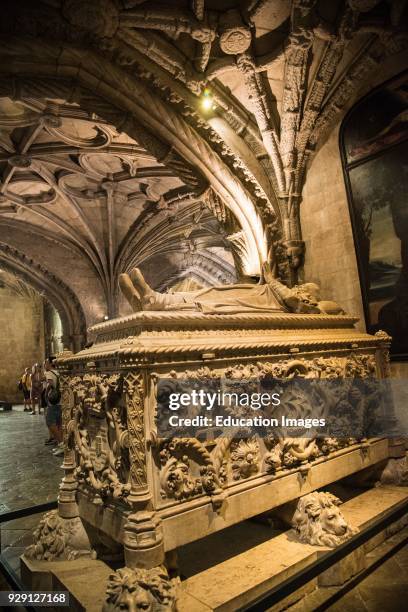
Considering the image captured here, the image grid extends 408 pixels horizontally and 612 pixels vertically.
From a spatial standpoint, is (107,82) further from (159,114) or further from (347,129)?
(347,129)

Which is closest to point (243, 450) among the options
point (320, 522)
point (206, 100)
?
point (320, 522)

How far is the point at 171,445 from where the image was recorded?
6.22 feet

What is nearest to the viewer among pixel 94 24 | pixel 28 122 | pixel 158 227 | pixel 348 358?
pixel 348 358

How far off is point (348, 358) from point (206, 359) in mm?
1432

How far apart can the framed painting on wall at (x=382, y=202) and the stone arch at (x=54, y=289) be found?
324 inches

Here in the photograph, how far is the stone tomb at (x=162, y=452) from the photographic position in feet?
5.98

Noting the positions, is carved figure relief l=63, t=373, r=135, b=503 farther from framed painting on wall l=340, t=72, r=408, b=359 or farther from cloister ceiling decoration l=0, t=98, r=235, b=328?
cloister ceiling decoration l=0, t=98, r=235, b=328

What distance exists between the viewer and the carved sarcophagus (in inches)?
72.1

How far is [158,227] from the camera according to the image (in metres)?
10.3

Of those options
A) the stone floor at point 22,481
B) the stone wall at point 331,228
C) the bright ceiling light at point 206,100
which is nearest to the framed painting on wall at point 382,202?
the stone wall at point 331,228

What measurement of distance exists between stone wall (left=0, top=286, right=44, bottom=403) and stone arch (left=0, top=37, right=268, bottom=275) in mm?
13324

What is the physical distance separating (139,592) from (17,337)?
51.5 feet

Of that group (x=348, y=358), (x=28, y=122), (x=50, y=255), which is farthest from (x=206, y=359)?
(x=50, y=255)

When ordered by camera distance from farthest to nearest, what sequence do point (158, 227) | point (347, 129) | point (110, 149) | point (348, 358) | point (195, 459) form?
point (158, 227) < point (110, 149) < point (347, 129) < point (348, 358) < point (195, 459)
